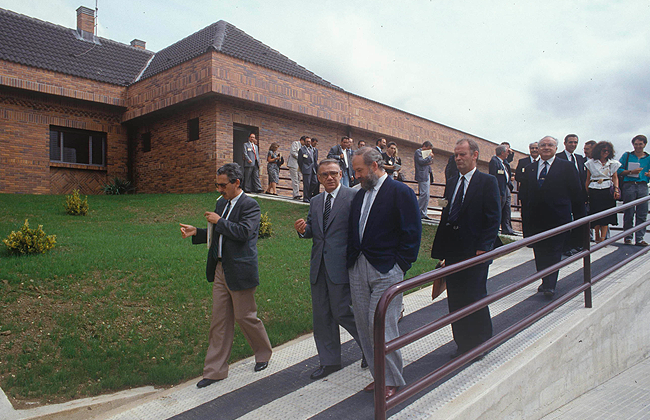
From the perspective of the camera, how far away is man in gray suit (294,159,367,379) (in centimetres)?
408

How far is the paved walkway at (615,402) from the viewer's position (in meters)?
4.19

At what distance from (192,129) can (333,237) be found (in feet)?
47.8

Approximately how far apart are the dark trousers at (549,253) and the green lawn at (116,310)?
244 cm

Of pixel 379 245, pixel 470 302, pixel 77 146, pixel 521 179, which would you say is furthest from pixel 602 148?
pixel 77 146

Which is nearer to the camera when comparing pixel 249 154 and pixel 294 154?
pixel 294 154

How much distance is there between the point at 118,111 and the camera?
64.1 ft

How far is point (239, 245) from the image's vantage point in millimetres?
4480

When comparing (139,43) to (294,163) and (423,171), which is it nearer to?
(294,163)

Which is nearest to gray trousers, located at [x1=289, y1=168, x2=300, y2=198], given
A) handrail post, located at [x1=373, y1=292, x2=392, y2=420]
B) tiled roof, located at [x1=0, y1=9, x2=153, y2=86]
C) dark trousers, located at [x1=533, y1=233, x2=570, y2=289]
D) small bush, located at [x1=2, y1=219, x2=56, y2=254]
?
small bush, located at [x1=2, y1=219, x2=56, y2=254]

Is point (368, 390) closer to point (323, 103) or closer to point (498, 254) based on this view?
point (498, 254)

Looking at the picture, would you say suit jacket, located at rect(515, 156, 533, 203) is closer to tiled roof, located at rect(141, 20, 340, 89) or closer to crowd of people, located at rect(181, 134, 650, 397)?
crowd of people, located at rect(181, 134, 650, 397)

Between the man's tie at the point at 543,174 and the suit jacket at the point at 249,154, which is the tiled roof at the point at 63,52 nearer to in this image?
the suit jacket at the point at 249,154

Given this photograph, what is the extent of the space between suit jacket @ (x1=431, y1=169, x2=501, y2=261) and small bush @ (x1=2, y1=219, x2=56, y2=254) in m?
6.28

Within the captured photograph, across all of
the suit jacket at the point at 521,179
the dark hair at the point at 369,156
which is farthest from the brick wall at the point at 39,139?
the dark hair at the point at 369,156
